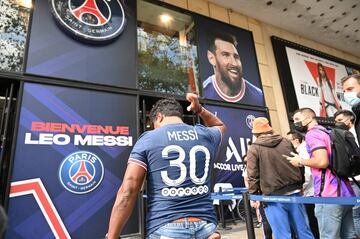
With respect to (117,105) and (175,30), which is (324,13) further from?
(117,105)

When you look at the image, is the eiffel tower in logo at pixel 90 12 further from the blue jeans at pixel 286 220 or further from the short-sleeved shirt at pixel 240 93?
the blue jeans at pixel 286 220

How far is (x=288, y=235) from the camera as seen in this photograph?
246 centimetres

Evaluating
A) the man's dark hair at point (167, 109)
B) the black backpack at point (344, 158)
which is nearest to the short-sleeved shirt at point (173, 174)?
the man's dark hair at point (167, 109)

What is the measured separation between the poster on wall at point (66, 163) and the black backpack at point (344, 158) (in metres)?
3.28

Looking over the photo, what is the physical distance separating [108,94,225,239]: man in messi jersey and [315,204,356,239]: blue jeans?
1360mm

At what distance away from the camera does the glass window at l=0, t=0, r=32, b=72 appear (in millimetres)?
4215

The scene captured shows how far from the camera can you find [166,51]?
20.0 feet

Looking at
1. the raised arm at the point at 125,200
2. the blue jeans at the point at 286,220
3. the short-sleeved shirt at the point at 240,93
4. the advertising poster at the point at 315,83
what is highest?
the advertising poster at the point at 315,83

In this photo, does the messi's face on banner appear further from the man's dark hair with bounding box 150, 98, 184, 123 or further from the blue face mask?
the man's dark hair with bounding box 150, 98, 184, 123

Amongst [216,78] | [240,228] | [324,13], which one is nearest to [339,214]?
[240,228]

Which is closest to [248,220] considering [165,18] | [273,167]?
[273,167]

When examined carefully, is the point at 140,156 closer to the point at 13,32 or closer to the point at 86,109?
the point at 86,109

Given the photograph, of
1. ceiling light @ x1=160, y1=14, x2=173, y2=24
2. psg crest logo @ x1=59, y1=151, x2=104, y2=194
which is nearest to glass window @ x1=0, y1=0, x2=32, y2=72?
psg crest logo @ x1=59, y1=151, x2=104, y2=194

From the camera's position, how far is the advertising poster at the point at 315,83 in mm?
8109
